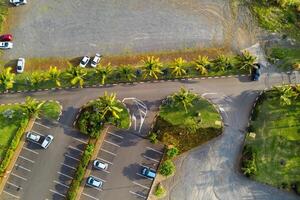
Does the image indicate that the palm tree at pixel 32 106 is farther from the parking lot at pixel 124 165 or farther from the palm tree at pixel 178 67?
the palm tree at pixel 178 67

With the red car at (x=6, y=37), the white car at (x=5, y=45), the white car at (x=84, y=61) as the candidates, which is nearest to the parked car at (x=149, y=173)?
→ the white car at (x=84, y=61)

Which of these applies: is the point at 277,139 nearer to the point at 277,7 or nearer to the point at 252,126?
the point at 252,126

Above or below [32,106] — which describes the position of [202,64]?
above

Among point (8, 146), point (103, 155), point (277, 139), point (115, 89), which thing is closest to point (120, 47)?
point (115, 89)

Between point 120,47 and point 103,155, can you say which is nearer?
point 103,155

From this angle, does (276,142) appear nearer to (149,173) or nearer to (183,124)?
(183,124)

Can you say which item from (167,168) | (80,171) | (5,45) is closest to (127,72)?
(167,168)
